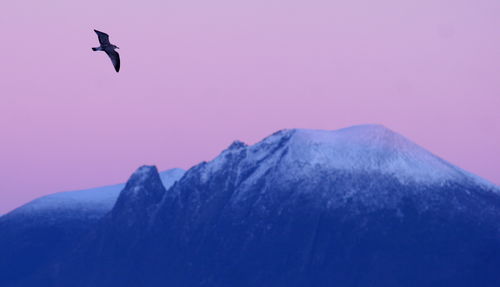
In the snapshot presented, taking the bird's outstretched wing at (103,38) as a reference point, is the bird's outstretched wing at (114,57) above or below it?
below

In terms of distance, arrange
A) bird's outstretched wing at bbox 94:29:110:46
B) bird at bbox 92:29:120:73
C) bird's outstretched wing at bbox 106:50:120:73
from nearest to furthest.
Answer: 1. bird's outstretched wing at bbox 106:50:120:73
2. bird at bbox 92:29:120:73
3. bird's outstretched wing at bbox 94:29:110:46

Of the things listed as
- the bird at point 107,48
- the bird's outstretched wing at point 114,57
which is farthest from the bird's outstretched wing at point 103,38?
the bird's outstretched wing at point 114,57

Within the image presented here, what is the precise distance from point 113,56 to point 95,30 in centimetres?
205

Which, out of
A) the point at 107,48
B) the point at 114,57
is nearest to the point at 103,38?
the point at 107,48

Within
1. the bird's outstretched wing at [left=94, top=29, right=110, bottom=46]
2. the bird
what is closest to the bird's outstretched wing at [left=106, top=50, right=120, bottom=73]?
the bird

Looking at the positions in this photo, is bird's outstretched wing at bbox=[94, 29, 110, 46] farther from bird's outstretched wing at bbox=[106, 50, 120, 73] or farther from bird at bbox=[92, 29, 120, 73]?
bird's outstretched wing at bbox=[106, 50, 120, 73]

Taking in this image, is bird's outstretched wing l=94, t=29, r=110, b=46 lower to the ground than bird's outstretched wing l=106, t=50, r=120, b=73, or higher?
higher

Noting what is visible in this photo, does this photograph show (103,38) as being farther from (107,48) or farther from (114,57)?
(114,57)

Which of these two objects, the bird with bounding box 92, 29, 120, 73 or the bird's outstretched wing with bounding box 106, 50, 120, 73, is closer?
the bird's outstretched wing with bounding box 106, 50, 120, 73

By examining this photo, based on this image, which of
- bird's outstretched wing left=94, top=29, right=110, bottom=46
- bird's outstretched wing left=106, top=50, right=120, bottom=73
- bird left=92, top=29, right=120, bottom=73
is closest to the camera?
bird's outstretched wing left=106, top=50, right=120, bottom=73

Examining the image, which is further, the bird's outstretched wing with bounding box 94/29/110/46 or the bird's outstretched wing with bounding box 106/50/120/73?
the bird's outstretched wing with bounding box 94/29/110/46

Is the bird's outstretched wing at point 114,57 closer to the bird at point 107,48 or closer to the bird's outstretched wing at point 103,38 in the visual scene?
the bird at point 107,48

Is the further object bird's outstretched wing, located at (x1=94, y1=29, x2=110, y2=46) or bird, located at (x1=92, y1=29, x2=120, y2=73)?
bird's outstretched wing, located at (x1=94, y1=29, x2=110, y2=46)

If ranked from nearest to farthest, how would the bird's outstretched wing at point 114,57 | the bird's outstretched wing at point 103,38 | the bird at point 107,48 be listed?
the bird's outstretched wing at point 114,57, the bird at point 107,48, the bird's outstretched wing at point 103,38
